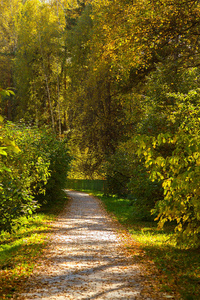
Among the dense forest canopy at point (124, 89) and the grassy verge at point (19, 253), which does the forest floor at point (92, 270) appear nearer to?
the grassy verge at point (19, 253)

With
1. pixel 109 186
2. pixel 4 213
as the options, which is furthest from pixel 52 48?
pixel 4 213

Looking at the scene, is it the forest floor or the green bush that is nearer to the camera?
the forest floor

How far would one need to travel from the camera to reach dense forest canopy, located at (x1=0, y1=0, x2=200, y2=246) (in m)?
5.45

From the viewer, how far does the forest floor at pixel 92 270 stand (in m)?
5.08

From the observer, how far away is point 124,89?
22.4 m

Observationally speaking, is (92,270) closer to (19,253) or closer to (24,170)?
(19,253)

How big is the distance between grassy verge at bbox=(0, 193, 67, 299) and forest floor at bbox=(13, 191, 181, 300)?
171 mm

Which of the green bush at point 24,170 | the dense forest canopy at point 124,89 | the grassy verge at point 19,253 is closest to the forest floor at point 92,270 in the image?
the grassy verge at point 19,253

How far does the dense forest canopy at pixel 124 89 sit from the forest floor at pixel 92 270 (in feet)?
3.54

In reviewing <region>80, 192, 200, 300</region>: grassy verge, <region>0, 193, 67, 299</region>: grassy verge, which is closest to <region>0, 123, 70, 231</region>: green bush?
<region>0, 193, 67, 299</region>: grassy verge

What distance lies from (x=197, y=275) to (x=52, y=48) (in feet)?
94.5

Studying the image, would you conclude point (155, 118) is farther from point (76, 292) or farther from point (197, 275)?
point (76, 292)

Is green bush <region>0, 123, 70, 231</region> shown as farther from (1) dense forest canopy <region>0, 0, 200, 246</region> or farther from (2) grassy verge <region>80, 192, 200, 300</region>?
(2) grassy verge <region>80, 192, 200, 300</region>

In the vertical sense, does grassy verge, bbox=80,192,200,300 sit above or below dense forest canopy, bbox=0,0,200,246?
below
